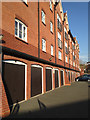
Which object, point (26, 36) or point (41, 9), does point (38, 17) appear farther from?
point (26, 36)

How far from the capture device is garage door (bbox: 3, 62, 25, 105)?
6978mm

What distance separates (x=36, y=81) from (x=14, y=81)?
3.29 m

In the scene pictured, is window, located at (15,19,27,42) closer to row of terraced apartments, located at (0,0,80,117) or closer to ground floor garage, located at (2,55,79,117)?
row of terraced apartments, located at (0,0,80,117)

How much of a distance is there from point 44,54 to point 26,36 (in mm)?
3879

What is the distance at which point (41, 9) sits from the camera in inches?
521

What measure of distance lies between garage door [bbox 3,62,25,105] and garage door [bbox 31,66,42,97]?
4.65 ft

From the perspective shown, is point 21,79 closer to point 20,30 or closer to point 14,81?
point 14,81

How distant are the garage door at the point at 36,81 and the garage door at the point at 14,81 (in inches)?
55.8

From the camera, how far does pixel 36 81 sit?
10727 millimetres

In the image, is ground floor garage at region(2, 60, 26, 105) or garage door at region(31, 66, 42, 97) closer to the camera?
ground floor garage at region(2, 60, 26, 105)

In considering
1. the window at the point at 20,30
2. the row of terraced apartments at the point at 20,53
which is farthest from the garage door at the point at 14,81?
the window at the point at 20,30

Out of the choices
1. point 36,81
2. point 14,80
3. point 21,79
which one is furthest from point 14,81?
point 36,81

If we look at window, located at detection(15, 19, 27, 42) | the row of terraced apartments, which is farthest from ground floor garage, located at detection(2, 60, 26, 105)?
window, located at detection(15, 19, 27, 42)

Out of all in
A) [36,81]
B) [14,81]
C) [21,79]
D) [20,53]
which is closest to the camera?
[14,81]
